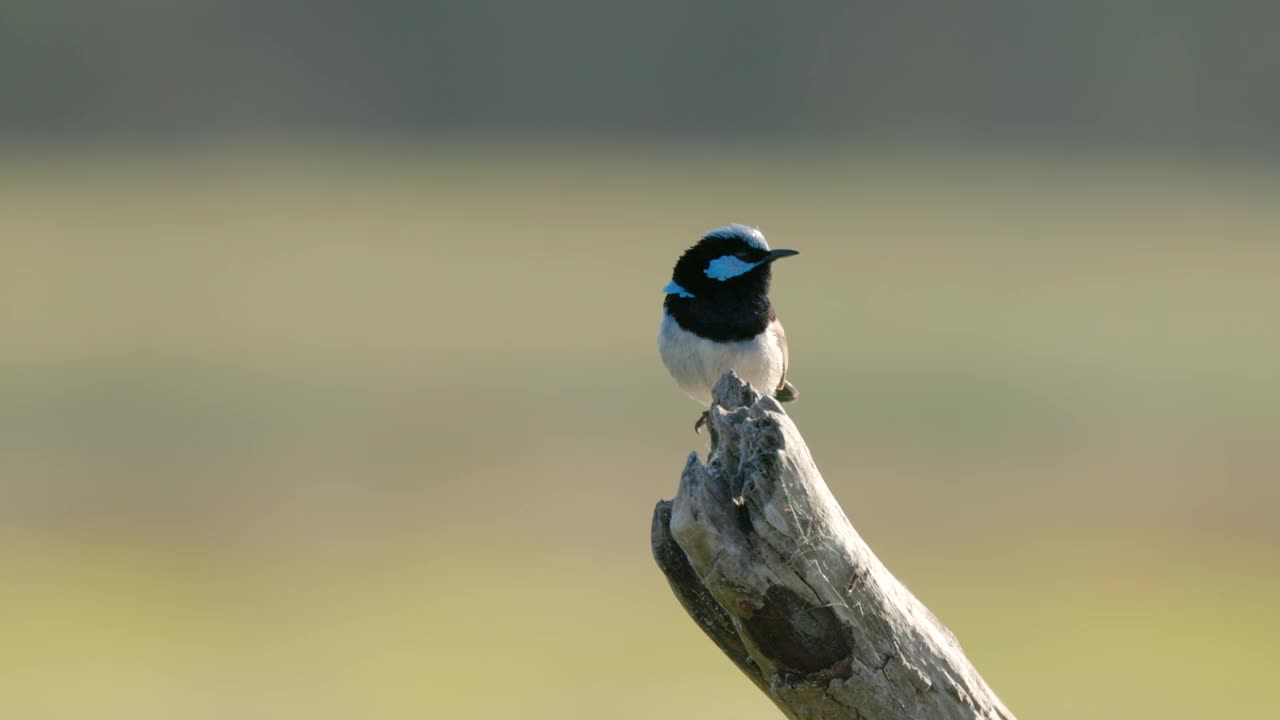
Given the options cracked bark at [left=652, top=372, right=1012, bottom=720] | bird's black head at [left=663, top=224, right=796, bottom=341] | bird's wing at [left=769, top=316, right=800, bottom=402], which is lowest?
cracked bark at [left=652, top=372, right=1012, bottom=720]

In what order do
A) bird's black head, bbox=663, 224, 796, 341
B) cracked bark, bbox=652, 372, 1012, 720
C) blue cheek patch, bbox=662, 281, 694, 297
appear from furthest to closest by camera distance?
blue cheek patch, bbox=662, 281, 694, 297 → bird's black head, bbox=663, 224, 796, 341 → cracked bark, bbox=652, 372, 1012, 720

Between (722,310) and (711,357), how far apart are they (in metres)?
0.17

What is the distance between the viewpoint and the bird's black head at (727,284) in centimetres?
623

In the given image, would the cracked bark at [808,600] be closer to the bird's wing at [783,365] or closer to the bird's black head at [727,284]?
the bird's wing at [783,365]

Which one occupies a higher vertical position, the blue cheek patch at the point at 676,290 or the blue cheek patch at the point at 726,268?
the blue cheek patch at the point at 726,268

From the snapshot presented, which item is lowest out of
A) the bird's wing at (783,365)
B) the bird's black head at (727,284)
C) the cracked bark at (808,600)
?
the cracked bark at (808,600)

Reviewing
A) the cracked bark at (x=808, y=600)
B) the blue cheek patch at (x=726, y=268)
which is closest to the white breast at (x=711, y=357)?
the blue cheek patch at (x=726, y=268)

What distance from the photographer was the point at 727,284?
6.32 m

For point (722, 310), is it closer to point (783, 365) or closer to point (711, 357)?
point (711, 357)

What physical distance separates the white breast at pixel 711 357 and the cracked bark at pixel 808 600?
2.92m

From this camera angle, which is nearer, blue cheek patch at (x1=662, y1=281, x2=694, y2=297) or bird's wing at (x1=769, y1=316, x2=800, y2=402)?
blue cheek patch at (x1=662, y1=281, x2=694, y2=297)

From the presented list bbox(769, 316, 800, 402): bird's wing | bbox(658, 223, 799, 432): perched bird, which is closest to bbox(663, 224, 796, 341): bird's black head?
bbox(658, 223, 799, 432): perched bird

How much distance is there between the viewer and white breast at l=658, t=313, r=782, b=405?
6277 mm

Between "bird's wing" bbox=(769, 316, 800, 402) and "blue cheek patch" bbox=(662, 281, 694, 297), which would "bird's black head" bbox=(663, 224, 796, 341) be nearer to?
"blue cheek patch" bbox=(662, 281, 694, 297)
